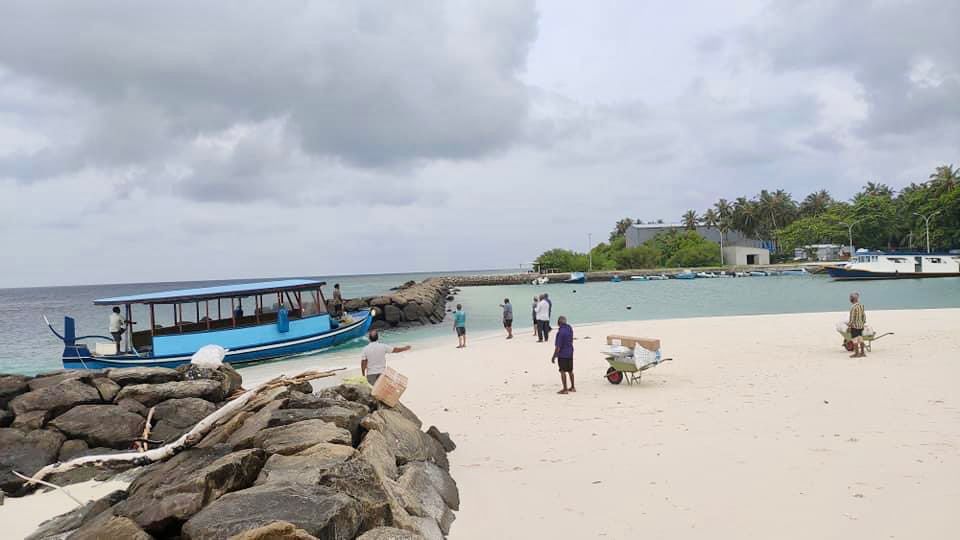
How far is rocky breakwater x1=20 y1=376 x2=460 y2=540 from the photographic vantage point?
439cm

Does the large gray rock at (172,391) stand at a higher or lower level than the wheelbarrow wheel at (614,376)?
higher

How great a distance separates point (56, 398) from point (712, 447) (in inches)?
400

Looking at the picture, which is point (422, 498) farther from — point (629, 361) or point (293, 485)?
point (629, 361)

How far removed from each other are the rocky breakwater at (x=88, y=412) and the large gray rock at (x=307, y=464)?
4.52 m

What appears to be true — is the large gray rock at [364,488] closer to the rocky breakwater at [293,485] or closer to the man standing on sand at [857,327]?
the rocky breakwater at [293,485]

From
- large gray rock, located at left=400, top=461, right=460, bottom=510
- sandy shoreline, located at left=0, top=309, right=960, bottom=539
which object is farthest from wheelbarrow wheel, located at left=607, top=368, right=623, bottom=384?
large gray rock, located at left=400, top=461, right=460, bottom=510

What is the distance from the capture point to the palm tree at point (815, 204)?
10444 centimetres

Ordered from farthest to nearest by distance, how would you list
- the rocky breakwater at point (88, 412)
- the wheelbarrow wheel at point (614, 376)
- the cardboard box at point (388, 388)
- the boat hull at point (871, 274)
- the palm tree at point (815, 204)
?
1. the palm tree at point (815, 204)
2. the boat hull at point (871, 274)
3. the wheelbarrow wheel at point (614, 376)
4. the rocky breakwater at point (88, 412)
5. the cardboard box at point (388, 388)

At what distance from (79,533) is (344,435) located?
238cm

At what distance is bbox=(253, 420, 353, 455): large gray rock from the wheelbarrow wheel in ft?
22.5

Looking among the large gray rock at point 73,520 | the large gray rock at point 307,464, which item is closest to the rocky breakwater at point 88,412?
the large gray rock at point 73,520

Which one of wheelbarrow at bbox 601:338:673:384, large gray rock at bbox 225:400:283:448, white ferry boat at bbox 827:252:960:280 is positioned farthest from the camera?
white ferry boat at bbox 827:252:960:280

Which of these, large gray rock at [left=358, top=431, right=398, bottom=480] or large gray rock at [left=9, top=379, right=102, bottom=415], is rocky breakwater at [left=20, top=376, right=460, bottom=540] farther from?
large gray rock at [left=9, top=379, right=102, bottom=415]

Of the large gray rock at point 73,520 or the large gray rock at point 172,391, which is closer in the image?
the large gray rock at point 73,520
